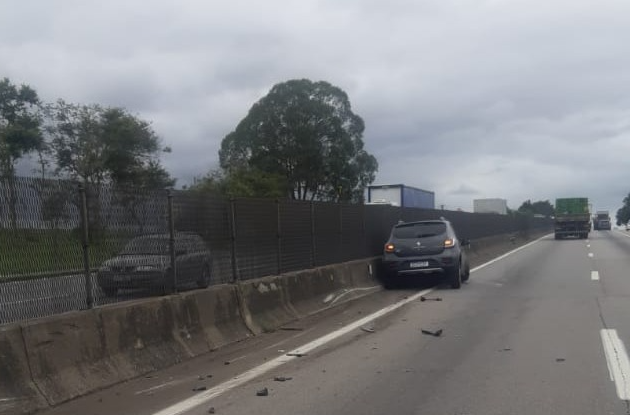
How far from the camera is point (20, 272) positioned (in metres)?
6.91

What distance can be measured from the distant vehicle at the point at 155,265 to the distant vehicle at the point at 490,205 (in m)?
66.2

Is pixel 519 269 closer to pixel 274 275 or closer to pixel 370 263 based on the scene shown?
pixel 370 263

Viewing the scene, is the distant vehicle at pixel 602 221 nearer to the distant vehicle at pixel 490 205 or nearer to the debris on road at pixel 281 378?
the distant vehicle at pixel 490 205

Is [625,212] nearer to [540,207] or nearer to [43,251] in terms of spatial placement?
[540,207]

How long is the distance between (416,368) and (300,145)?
159ft

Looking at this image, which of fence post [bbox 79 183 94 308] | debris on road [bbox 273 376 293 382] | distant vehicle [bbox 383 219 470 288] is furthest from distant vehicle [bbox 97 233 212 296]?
distant vehicle [bbox 383 219 470 288]

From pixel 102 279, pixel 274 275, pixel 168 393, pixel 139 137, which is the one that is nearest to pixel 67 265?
pixel 102 279

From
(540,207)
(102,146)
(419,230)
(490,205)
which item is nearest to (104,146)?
(102,146)

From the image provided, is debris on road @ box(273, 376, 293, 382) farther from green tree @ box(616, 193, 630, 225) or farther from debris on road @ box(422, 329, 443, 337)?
green tree @ box(616, 193, 630, 225)

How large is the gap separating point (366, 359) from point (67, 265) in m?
3.67

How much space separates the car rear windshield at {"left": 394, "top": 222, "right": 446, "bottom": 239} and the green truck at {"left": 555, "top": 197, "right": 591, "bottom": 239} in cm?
4054

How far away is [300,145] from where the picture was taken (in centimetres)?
5634

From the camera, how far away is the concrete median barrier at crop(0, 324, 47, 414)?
642 cm

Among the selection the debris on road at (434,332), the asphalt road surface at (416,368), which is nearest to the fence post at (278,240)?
the asphalt road surface at (416,368)
